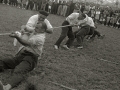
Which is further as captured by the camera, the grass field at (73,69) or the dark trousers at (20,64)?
the grass field at (73,69)

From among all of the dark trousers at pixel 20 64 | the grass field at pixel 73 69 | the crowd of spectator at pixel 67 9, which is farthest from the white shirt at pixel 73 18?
the crowd of spectator at pixel 67 9

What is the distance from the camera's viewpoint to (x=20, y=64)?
15.2 ft

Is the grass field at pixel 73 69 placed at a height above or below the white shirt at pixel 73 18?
below

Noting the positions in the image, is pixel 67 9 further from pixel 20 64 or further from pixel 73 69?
pixel 20 64

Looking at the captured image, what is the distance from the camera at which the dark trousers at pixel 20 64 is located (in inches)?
174

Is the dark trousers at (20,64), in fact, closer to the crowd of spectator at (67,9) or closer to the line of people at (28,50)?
the line of people at (28,50)

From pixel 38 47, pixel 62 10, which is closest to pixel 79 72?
pixel 38 47

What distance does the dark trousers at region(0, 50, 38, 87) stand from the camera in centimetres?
443

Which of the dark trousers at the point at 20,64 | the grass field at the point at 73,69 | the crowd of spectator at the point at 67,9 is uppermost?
the crowd of spectator at the point at 67,9

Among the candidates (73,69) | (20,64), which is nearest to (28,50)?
(20,64)

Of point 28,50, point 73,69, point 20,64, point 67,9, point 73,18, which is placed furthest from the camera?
point 67,9

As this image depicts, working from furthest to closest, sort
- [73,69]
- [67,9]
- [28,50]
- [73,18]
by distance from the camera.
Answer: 1. [67,9]
2. [73,18]
3. [73,69]
4. [28,50]

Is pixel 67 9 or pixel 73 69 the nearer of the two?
pixel 73 69

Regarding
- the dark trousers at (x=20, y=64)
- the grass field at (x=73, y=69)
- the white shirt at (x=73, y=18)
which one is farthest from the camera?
the white shirt at (x=73, y=18)
